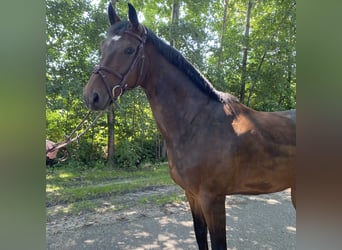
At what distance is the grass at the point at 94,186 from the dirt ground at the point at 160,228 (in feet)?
0.85

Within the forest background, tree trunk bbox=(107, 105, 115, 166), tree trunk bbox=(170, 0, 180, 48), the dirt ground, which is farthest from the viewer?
tree trunk bbox=(107, 105, 115, 166)

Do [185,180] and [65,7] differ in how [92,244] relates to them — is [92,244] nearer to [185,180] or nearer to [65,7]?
[185,180]

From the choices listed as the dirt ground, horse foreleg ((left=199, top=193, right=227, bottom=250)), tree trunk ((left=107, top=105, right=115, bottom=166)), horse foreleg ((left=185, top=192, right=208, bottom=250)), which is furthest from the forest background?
horse foreleg ((left=199, top=193, right=227, bottom=250))

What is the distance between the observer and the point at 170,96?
197cm

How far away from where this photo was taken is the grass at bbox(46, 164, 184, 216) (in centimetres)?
418

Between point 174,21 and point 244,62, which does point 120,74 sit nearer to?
point 174,21

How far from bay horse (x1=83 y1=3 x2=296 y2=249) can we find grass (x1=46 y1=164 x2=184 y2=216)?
2557 mm

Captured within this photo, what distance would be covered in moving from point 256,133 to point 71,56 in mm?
5282

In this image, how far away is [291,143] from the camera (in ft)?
6.80

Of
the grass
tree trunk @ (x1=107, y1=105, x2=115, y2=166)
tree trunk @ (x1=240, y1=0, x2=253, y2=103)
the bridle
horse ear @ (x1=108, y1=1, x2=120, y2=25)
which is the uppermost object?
tree trunk @ (x1=240, y1=0, x2=253, y2=103)

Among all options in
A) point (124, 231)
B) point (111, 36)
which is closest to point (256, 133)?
point (111, 36)

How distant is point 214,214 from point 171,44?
5.87 metres

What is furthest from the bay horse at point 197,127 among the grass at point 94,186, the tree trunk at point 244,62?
the tree trunk at point 244,62

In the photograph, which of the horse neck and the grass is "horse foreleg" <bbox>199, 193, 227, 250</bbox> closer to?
the horse neck
